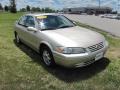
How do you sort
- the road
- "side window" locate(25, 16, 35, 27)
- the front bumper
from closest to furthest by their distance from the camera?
the front bumper, "side window" locate(25, 16, 35, 27), the road

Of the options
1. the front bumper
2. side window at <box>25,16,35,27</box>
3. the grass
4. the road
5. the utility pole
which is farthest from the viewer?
the utility pole

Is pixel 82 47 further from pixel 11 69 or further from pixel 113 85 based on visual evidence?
pixel 11 69

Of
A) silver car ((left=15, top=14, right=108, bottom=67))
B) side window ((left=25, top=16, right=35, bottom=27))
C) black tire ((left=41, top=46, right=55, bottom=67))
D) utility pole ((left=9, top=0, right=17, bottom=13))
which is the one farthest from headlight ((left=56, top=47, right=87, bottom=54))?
utility pole ((left=9, top=0, right=17, bottom=13))

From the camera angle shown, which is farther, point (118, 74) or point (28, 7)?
point (28, 7)

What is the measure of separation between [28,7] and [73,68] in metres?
100

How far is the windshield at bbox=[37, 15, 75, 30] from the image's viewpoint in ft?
21.8

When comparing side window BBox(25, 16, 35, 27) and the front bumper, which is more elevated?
side window BBox(25, 16, 35, 27)

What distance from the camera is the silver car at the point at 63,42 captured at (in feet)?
17.3

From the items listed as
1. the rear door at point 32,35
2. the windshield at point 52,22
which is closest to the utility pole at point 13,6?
the rear door at point 32,35

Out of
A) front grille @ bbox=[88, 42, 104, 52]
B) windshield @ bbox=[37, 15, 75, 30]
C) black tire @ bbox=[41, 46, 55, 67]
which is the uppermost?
windshield @ bbox=[37, 15, 75, 30]

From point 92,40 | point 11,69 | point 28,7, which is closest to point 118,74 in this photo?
point 92,40

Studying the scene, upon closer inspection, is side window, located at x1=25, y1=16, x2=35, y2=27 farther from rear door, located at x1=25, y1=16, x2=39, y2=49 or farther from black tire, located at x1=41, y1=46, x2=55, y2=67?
black tire, located at x1=41, y1=46, x2=55, y2=67

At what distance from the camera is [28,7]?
103 metres

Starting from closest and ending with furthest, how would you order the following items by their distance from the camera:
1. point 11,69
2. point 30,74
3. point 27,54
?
point 30,74 < point 11,69 < point 27,54
